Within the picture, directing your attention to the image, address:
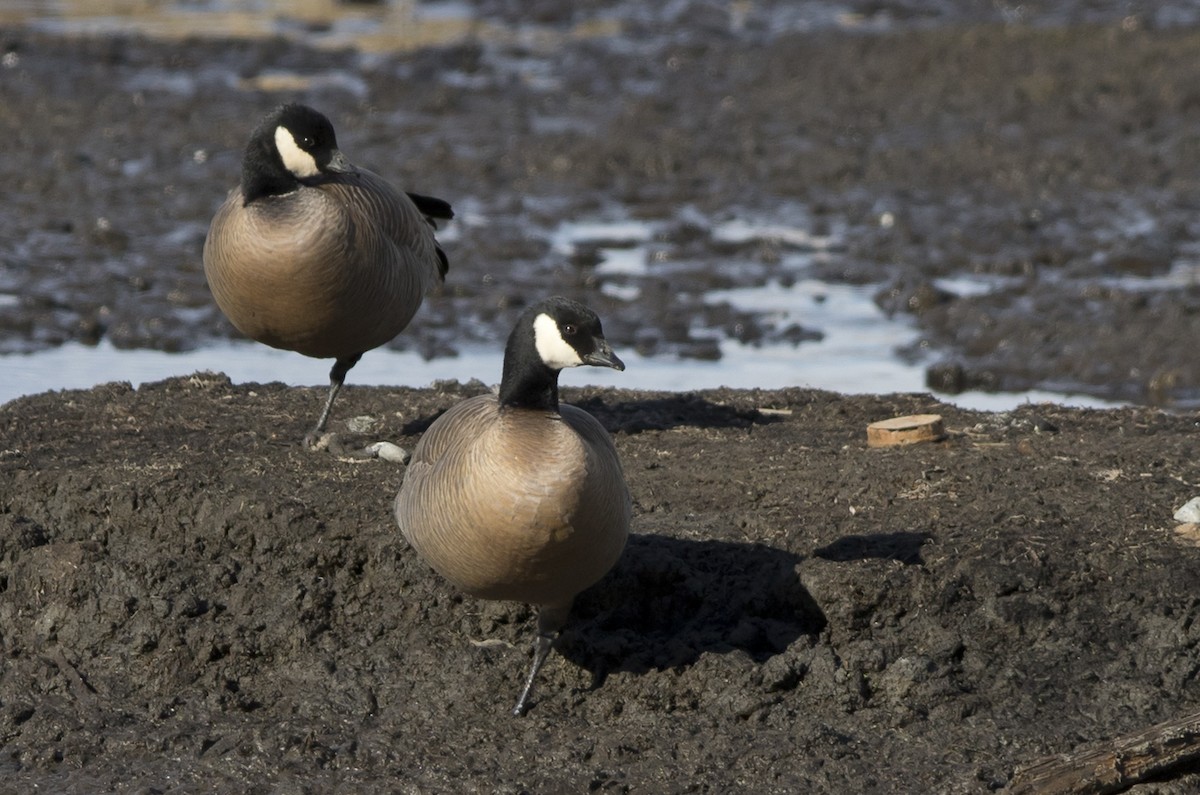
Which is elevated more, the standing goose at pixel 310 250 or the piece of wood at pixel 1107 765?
the standing goose at pixel 310 250

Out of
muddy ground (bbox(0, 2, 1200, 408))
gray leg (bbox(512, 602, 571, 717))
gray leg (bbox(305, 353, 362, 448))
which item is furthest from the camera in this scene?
muddy ground (bbox(0, 2, 1200, 408))

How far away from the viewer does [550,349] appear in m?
5.29

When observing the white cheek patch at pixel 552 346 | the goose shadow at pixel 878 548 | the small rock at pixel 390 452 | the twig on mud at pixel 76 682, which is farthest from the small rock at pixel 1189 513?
the twig on mud at pixel 76 682

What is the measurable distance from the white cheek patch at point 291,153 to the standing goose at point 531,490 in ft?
6.95

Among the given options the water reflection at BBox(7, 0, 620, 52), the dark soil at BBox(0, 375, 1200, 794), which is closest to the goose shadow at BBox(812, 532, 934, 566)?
the dark soil at BBox(0, 375, 1200, 794)

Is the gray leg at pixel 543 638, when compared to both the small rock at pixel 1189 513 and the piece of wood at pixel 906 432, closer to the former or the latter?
the piece of wood at pixel 906 432

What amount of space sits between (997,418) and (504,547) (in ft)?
11.1

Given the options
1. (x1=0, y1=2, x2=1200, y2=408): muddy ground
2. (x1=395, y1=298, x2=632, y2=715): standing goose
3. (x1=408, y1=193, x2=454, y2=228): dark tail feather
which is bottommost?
(x1=0, y1=2, x2=1200, y2=408): muddy ground

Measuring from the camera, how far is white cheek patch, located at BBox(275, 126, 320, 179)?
23.5 feet

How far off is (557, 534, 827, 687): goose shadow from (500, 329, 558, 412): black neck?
38.0 inches

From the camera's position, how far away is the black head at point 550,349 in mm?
5262

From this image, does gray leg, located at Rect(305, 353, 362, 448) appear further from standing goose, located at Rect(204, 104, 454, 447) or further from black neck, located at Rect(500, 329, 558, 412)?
black neck, located at Rect(500, 329, 558, 412)

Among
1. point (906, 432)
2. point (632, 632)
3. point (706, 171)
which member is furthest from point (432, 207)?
point (706, 171)

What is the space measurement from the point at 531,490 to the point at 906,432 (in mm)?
2651
